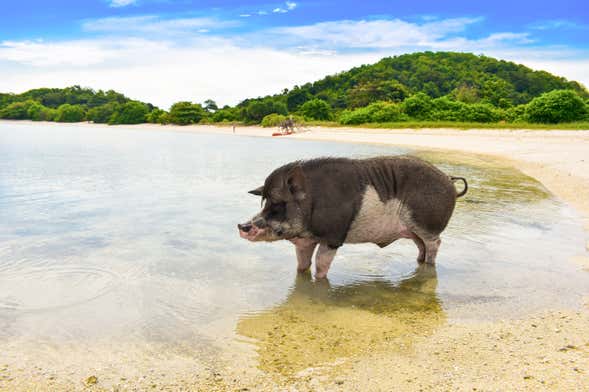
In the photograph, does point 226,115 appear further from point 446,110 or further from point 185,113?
point 446,110

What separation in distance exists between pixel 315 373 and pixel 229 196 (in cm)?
1021

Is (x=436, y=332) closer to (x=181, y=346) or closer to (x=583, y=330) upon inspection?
(x=583, y=330)

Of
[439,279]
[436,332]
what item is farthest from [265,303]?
[439,279]

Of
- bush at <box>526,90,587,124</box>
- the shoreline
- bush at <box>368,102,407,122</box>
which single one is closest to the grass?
the shoreline

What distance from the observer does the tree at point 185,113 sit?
86625 millimetres

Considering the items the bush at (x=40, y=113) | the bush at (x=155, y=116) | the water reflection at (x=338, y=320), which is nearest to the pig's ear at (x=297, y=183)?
the water reflection at (x=338, y=320)

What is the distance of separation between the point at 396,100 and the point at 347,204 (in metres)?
79.7

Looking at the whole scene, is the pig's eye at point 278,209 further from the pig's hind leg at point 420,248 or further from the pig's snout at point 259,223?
the pig's hind leg at point 420,248

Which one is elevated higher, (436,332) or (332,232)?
(332,232)

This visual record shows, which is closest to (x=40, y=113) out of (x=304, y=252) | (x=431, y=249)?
(x=304, y=252)

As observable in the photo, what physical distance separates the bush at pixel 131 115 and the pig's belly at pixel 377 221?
10408 cm

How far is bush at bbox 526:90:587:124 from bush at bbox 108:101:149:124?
8120cm

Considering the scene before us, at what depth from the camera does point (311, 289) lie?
639cm

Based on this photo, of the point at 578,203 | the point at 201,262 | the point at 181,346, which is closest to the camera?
the point at 181,346
